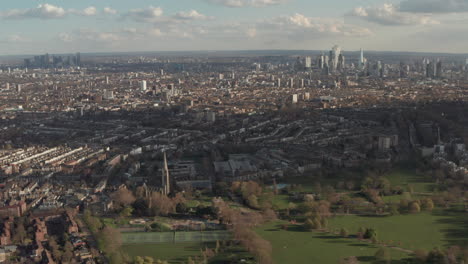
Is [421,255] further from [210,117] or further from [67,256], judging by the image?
Answer: [210,117]

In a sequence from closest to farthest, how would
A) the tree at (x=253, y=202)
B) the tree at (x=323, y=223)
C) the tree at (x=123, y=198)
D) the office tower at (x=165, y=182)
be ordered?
the tree at (x=323, y=223)
the tree at (x=123, y=198)
the tree at (x=253, y=202)
the office tower at (x=165, y=182)

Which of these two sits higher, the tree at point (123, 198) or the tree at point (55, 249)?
the tree at point (123, 198)

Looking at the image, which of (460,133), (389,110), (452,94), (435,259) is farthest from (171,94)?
(435,259)

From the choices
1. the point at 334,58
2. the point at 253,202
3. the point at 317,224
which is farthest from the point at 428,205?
the point at 334,58

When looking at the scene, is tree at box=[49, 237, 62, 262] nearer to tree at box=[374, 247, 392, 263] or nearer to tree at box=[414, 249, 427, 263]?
tree at box=[374, 247, 392, 263]

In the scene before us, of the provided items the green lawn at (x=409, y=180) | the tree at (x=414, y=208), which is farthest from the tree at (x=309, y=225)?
the green lawn at (x=409, y=180)

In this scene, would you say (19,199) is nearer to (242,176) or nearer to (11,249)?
(11,249)

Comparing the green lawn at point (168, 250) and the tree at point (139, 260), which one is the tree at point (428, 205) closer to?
the green lawn at point (168, 250)
